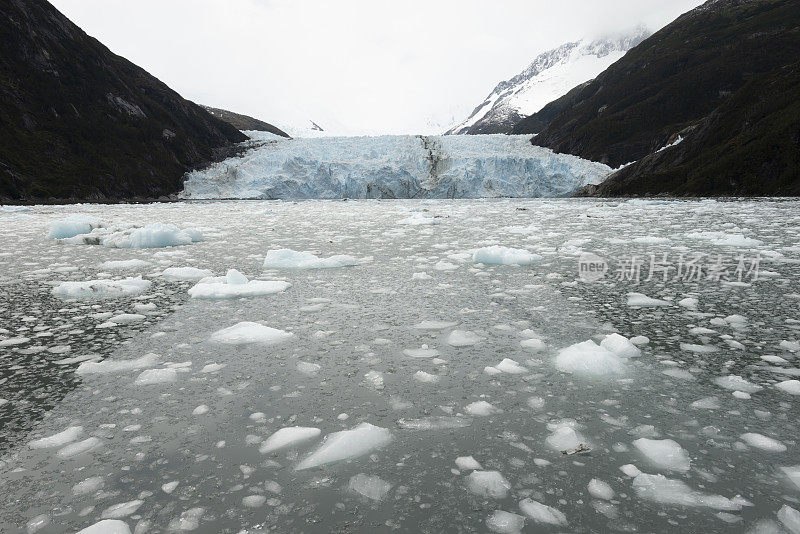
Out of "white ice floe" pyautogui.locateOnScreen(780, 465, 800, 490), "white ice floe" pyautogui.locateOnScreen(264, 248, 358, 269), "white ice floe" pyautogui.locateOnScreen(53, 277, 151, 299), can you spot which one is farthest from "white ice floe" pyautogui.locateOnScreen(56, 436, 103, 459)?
"white ice floe" pyautogui.locateOnScreen(264, 248, 358, 269)

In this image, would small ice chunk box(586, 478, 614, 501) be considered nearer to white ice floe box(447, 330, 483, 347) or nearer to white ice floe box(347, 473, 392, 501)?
white ice floe box(347, 473, 392, 501)

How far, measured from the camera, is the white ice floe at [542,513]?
1521 millimetres

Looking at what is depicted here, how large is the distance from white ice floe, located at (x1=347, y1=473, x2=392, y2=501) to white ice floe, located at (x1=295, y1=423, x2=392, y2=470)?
0.16m

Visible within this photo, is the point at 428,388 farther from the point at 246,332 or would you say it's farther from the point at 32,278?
the point at 32,278

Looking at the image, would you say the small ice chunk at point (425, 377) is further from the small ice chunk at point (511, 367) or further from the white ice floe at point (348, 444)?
the white ice floe at point (348, 444)

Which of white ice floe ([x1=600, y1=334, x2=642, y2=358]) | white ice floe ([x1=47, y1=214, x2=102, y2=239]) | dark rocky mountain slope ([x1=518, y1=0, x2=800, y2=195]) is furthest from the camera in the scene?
dark rocky mountain slope ([x1=518, y1=0, x2=800, y2=195])

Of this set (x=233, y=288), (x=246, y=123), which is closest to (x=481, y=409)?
(x=233, y=288)

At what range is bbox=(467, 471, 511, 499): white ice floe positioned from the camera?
1.67 meters

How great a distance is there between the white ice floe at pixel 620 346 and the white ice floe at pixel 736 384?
0.48 m

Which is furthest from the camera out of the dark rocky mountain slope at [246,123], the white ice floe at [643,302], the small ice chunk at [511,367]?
the dark rocky mountain slope at [246,123]

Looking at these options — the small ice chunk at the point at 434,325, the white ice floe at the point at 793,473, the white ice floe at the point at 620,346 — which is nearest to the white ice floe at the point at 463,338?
the small ice chunk at the point at 434,325

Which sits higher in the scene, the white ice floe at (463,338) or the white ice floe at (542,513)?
the white ice floe at (542,513)

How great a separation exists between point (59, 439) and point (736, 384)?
3433 millimetres

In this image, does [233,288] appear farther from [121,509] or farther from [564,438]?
[564,438]
